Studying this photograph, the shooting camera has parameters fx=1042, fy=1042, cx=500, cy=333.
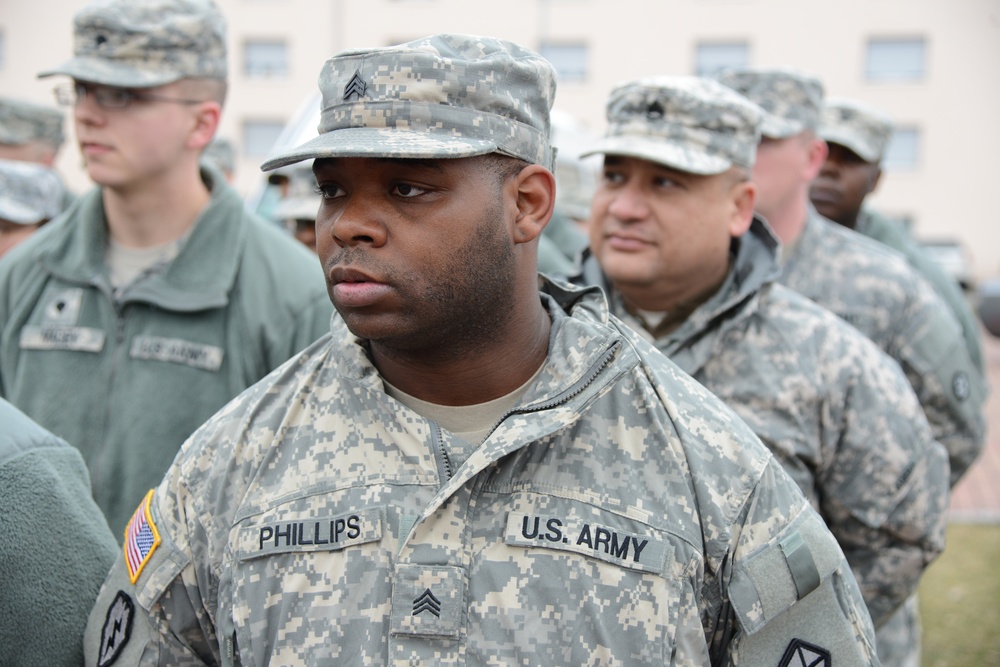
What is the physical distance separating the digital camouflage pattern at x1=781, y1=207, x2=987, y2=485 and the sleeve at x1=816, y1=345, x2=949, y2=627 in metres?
0.85

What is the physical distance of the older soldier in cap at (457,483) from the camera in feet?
5.94

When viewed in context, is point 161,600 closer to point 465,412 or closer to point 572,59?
point 465,412

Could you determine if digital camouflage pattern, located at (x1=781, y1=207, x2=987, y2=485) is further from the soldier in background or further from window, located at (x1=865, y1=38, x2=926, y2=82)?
window, located at (x1=865, y1=38, x2=926, y2=82)

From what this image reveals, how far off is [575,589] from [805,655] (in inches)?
17.9

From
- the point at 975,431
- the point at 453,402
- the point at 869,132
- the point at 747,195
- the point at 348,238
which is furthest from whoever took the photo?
the point at 869,132

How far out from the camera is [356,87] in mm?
1896

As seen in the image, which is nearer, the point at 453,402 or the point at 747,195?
the point at 453,402

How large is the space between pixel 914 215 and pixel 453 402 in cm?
2908

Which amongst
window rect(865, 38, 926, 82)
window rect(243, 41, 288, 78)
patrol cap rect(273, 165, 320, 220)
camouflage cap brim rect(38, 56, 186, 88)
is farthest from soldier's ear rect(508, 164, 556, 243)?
window rect(865, 38, 926, 82)

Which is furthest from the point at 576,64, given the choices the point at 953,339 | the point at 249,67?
the point at 953,339

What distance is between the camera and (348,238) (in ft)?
6.03

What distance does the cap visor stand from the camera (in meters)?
1.75

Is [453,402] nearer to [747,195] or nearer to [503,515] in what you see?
[503,515]

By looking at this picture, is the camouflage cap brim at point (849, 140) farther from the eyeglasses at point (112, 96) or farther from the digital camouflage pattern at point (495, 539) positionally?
the digital camouflage pattern at point (495, 539)
